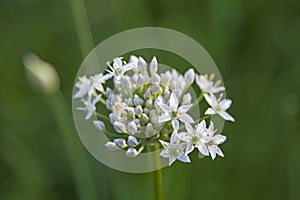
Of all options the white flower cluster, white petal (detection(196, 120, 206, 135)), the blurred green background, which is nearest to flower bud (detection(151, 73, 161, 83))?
the white flower cluster

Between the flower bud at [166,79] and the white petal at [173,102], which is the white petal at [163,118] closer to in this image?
the white petal at [173,102]
